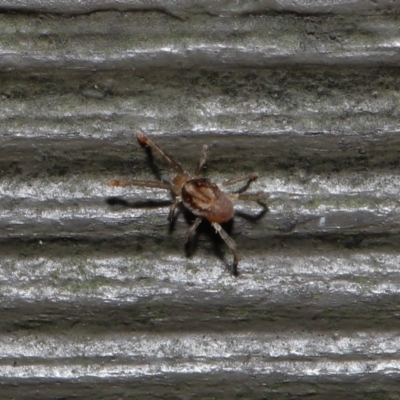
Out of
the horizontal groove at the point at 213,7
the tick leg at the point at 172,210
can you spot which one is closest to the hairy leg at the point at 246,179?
the tick leg at the point at 172,210

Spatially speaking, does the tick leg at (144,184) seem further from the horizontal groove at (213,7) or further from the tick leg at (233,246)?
the horizontal groove at (213,7)

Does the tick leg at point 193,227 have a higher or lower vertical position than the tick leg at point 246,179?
lower

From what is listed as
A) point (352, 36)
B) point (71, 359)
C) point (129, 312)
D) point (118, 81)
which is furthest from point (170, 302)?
point (352, 36)

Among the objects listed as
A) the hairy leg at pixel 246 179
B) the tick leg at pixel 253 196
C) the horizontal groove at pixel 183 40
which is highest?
the horizontal groove at pixel 183 40

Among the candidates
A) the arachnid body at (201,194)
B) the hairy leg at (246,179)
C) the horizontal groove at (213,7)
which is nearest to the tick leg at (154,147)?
the arachnid body at (201,194)

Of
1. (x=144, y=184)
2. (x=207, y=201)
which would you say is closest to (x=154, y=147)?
(x=144, y=184)

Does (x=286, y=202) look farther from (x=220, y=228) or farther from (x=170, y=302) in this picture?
(x=170, y=302)
